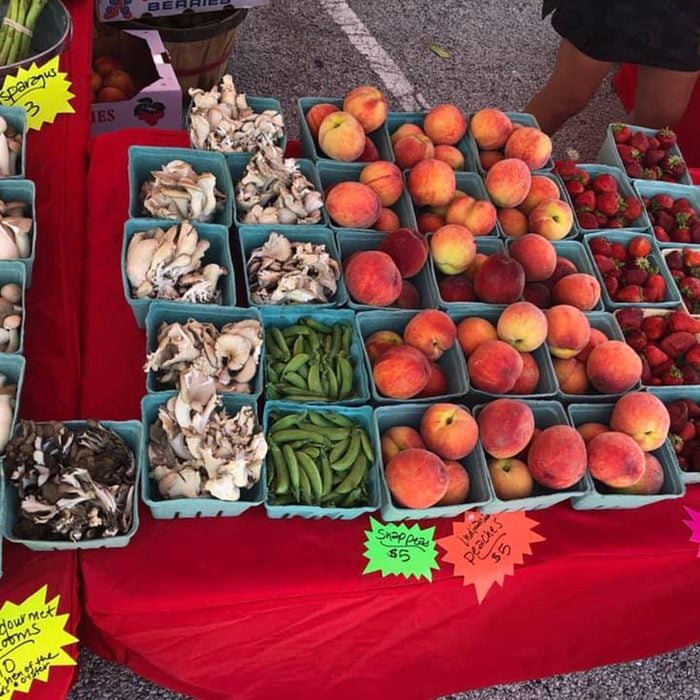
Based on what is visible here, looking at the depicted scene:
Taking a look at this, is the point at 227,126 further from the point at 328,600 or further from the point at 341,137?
the point at 328,600

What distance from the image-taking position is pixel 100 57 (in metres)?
2.54

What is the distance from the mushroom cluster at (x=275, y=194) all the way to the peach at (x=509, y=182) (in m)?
0.43

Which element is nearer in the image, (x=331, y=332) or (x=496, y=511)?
(x=496, y=511)

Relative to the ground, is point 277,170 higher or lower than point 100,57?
higher

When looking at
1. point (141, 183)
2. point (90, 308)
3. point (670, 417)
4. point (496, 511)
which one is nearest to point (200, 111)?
point (141, 183)

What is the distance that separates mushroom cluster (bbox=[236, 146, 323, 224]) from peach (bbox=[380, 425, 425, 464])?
0.52m

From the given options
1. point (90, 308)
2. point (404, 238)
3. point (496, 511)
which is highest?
point (404, 238)

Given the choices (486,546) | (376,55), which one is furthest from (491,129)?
(376,55)

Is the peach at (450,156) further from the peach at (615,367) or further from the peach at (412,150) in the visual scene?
the peach at (615,367)

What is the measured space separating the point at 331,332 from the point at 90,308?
51 centimetres

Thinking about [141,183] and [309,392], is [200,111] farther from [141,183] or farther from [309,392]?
[309,392]

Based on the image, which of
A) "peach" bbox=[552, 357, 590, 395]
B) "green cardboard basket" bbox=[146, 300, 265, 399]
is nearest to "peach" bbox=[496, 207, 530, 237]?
"peach" bbox=[552, 357, 590, 395]

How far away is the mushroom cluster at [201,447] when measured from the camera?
1.17 m

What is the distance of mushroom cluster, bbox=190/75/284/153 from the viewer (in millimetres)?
1654
